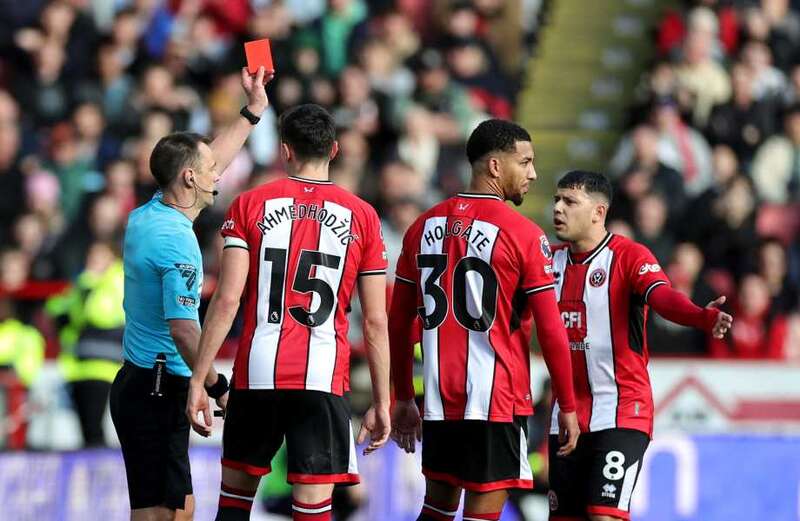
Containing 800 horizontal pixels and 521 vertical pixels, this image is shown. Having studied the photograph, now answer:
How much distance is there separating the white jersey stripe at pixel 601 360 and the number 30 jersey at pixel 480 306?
2.26 feet

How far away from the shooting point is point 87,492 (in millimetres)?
10664

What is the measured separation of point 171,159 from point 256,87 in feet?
2.24

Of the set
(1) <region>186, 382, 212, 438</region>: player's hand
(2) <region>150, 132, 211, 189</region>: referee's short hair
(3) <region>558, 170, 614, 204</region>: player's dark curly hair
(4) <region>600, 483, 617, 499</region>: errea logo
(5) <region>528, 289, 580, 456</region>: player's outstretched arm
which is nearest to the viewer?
(1) <region>186, 382, 212, 438</region>: player's hand

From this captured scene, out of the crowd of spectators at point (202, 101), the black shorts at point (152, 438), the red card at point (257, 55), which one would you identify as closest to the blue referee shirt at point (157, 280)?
the black shorts at point (152, 438)

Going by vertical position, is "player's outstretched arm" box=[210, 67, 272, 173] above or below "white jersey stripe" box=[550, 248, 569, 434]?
above

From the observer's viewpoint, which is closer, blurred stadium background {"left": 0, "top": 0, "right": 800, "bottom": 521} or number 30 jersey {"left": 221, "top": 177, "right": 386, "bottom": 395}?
number 30 jersey {"left": 221, "top": 177, "right": 386, "bottom": 395}

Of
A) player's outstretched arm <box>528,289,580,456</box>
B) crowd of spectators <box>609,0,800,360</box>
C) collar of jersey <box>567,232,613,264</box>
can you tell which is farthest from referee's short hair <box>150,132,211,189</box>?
crowd of spectators <box>609,0,800,360</box>

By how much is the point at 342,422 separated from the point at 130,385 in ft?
3.61

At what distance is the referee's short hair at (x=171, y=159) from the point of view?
7.37 meters

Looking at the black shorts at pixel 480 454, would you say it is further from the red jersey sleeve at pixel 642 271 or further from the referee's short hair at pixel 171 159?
the referee's short hair at pixel 171 159

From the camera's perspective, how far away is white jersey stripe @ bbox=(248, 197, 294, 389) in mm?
6871

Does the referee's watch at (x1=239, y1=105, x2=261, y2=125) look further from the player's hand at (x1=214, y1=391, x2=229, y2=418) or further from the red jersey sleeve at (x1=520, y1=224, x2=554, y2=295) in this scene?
the red jersey sleeve at (x1=520, y1=224, x2=554, y2=295)

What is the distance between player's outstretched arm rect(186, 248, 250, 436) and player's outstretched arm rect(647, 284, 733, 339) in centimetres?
218

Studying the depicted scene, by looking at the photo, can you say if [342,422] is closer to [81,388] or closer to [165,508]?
[165,508]
